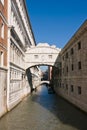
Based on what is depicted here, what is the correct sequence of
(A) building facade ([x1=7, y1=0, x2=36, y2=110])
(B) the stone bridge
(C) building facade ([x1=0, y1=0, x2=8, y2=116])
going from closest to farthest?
(C) building facade ([x1=0, y1=0, x2=8, y2=116]) → (A) building facade ([x1=7, y1=0, x2=36, y2=110]) → (B) the stone bridge

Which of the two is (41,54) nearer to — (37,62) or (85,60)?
(37,62)

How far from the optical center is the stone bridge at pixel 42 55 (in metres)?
38.0

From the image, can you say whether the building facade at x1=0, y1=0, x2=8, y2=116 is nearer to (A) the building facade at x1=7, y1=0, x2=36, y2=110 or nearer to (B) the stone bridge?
(A) the building facade at x1=7, y1=0, x2=36, y2=110

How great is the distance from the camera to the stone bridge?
38000mm

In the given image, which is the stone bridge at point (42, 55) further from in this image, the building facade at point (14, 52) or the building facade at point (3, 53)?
the building facade at point (3, 53)

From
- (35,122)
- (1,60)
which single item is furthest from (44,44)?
(35,122)

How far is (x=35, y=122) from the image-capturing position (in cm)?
1648

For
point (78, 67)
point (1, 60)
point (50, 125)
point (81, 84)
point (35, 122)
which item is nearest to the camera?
point (50, 125)

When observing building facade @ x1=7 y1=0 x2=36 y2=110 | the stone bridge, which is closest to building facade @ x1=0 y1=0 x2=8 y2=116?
building facade @ x1=7 y1=0 x2=36 y2=110

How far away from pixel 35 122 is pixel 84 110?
5813 millimetres

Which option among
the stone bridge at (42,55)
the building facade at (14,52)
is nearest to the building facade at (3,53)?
the building facade at (14,52)

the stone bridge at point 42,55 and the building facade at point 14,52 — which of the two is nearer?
the building facade at point 14,52

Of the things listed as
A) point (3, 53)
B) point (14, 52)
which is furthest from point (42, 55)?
point (3, 53)

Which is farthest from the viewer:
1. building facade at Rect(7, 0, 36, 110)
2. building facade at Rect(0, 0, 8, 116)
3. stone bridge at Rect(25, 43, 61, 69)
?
stone bridge at Rect(25, 43, 61, 69)
